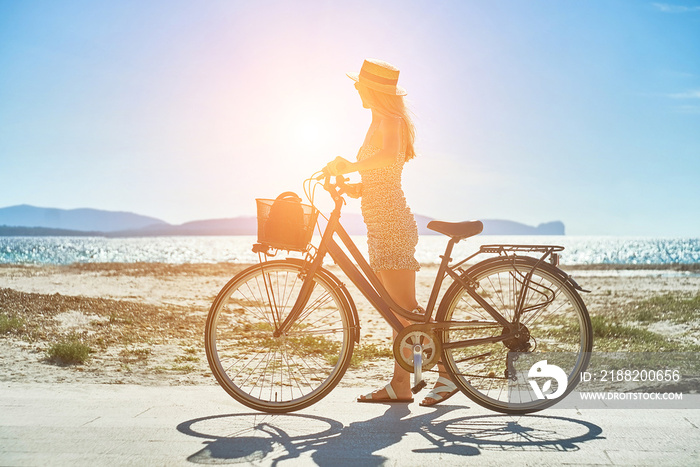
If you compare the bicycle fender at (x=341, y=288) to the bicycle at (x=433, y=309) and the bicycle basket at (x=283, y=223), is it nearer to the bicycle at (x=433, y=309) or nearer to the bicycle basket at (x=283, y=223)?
the bicycle at (x=433, y=309)

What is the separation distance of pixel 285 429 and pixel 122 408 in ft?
4.34

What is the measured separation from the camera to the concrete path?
384 centimetres

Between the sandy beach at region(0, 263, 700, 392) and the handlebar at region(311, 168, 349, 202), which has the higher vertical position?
the handlebar at region(311, 168, 349, 202)

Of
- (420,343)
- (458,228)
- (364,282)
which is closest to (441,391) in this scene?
(420,343)

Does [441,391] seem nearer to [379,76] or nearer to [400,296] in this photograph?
[400,296]

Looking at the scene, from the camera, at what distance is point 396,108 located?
16.7ft

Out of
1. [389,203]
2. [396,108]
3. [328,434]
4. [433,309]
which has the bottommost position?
[328,434]

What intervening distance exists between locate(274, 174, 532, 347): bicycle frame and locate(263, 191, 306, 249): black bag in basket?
0.25 meters

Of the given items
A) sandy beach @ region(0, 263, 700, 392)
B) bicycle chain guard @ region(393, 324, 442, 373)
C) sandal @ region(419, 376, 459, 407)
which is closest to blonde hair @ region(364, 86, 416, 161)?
bicycle chain guard @ region(393, 324, 442, 373)

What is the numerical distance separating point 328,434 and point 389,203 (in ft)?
5.78

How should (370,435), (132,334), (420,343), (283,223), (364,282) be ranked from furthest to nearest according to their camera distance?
A: 1. (132,334)
2. (364,282)
3. (420,343)
4. (283,223)
5. (370,435)

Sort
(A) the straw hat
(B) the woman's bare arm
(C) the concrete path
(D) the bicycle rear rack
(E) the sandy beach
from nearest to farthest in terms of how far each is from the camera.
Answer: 1. (C) the concrete path
2. (D) the bicycle rear rack
3. (B) the woman's bare arm
4. (A) the straw hat
5. (E) the sandy beach

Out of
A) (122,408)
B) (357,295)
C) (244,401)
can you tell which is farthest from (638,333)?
(357,295)

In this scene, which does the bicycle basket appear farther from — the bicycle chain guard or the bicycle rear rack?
the bicycle rear rack
